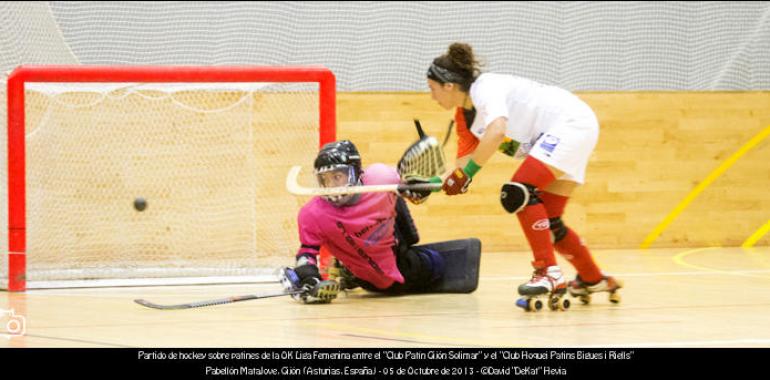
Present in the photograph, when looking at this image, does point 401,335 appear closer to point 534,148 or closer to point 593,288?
point 534,148

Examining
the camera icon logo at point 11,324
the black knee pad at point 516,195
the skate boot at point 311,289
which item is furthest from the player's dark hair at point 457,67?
the camera icon logo at point 11,324

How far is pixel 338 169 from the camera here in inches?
202

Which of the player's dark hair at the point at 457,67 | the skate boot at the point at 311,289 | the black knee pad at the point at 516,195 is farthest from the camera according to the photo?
the skate boot at the point at 311,289

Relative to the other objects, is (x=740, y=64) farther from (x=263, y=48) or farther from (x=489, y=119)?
(x=489, y=119)

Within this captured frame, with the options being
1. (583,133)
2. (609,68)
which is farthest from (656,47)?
(583,133)

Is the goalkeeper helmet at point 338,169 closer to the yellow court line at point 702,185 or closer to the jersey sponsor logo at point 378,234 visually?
the jersey sponsor logo at point 378,234

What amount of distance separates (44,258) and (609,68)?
5.84m

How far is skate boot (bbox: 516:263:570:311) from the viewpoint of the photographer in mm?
4629

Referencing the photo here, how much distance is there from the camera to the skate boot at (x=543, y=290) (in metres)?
4.63

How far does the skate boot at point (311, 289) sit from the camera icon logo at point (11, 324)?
4.19 feet

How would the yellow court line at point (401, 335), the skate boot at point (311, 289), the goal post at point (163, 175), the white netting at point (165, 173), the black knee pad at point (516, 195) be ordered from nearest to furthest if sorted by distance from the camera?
the yellow court line at point (401, 335) < the black knee pad at point (516, 195) < the skate boot at point (311, 289) < the goal post at point (163, 175) < the white netting at point (165, 173)

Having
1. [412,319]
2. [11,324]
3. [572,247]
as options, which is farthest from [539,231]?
[11,324]

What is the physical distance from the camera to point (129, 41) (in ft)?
32.1

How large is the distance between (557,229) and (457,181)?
560 mm
